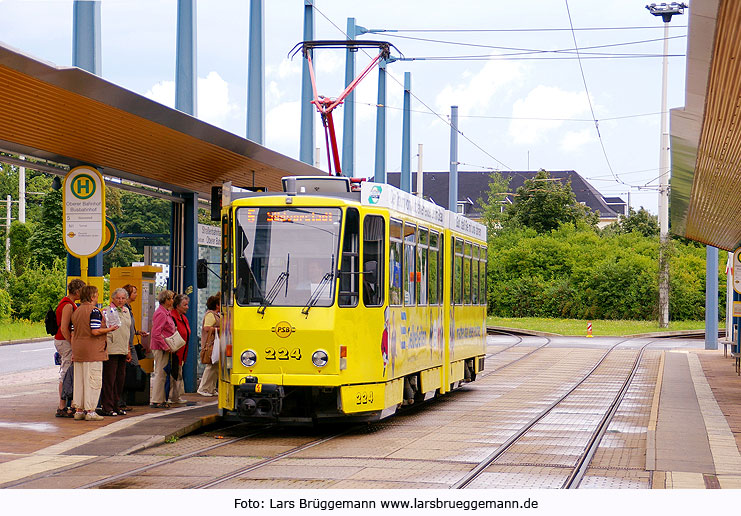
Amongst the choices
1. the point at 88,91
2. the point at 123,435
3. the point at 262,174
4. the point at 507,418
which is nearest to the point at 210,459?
the point at 123,435

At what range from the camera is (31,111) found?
12.2m

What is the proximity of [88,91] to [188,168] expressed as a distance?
4.99 m

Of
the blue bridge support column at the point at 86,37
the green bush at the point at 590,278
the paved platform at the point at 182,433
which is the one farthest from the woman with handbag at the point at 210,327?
the green bush at the point at 590,278

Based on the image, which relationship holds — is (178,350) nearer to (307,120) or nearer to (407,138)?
(307,120)

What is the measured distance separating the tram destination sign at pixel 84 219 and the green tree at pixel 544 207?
64.6 meters

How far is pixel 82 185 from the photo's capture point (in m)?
14.7

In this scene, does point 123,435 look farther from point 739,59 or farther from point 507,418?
point 739,59

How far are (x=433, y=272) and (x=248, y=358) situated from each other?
4538 millimetres

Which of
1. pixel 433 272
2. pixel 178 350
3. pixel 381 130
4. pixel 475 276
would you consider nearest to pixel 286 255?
pixel 178 350

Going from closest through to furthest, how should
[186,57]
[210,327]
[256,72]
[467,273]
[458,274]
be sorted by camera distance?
1. [210,327]
2. [458,274]
3. [467,273]
4. [186,57]
5. [256,72]

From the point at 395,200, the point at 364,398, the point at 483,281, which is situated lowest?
the point at 364,398

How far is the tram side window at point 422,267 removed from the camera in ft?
53.5

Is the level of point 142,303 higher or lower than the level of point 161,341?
higher
